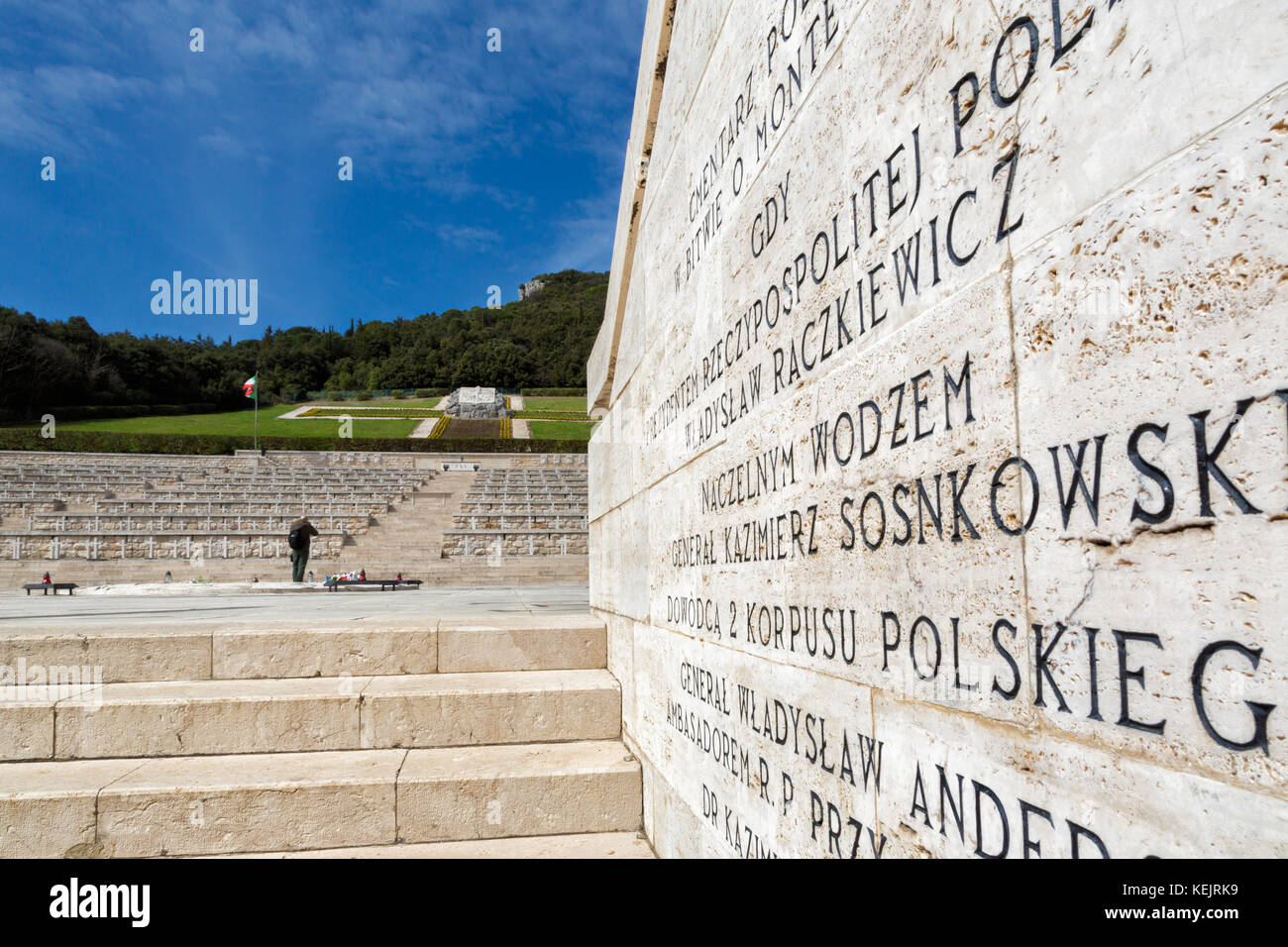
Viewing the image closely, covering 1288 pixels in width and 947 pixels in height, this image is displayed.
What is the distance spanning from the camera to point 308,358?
91.1m

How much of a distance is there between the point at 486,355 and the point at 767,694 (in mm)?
84500

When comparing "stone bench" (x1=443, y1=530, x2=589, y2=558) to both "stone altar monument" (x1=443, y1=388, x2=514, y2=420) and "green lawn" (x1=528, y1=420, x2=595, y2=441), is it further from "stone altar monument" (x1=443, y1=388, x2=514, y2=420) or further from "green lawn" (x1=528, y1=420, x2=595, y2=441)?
"stone altar monument" (x1=443, y1=388, x2=514, y2=420)

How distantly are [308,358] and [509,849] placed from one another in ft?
319

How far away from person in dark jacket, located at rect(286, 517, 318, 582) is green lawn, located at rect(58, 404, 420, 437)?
111ft

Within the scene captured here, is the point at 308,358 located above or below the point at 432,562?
above

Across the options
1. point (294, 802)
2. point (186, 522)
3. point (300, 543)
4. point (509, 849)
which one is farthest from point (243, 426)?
point (509, 849)

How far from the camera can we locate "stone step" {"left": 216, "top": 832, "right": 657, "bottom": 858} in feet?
11.4

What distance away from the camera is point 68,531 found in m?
17.5

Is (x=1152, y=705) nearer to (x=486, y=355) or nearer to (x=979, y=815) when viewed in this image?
(x=979, y=815)

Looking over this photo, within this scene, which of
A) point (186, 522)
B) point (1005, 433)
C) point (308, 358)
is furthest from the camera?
point (308, 358)

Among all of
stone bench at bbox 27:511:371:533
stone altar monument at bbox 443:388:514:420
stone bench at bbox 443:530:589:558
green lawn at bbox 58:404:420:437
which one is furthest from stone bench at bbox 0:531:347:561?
stone altar monument at bbox 443:388:514:420

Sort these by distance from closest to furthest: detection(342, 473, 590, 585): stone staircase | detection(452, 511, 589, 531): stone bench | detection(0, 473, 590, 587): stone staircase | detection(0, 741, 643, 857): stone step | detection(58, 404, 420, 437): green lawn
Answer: detection(0, 741, 643, 857): stone step, detection(0, 473, 590, 587): stone staircase, detection(342, 473, 590, 585): stone staircase, detection(452, 511, 589, 531): stone bench, detection(58, 404, 420, 437): green lawn

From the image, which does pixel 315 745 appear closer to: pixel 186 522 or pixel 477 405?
pixel 186 522

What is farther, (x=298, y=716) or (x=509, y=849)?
(x=298, y=716)
